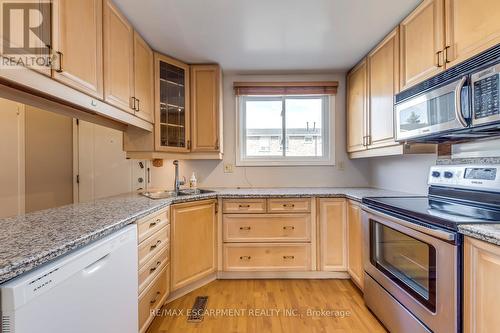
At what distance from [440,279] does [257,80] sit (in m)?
2.57

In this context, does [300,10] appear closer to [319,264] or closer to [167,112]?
[167,112]

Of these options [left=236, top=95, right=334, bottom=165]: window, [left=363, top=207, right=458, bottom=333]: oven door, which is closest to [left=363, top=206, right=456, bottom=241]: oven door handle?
[left=363, top=207, right=458, bottom=333]: oven door

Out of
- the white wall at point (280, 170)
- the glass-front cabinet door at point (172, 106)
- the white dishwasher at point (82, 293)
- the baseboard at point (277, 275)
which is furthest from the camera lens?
the white wall at point (280, 170)

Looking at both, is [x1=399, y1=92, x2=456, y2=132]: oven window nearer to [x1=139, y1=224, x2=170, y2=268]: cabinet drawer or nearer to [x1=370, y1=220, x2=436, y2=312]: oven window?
[x1=370, y1=220, x2=436, y2=312]: oven window

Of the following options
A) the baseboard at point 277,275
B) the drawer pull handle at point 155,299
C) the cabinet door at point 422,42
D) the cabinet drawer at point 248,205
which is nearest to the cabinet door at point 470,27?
the cabinet door at point 422,42

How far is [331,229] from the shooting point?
242cm

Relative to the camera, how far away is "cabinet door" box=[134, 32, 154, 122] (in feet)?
6.60

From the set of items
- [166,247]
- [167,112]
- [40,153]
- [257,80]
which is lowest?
[166,247]

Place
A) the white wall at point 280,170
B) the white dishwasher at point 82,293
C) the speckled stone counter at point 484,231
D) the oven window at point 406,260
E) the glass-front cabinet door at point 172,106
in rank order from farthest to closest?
the white wall at point 280,170, the glass-front cabinet door at point 172,106, the oven window at point 406,260, the speckled stone counter at point 484,231, the white dishwasher at point 82,293

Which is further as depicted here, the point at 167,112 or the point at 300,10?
the point at 167,112

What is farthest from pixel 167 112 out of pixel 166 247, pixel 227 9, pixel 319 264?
pixel 319 264

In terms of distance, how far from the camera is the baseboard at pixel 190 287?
6.93ft

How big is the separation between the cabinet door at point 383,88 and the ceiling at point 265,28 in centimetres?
13

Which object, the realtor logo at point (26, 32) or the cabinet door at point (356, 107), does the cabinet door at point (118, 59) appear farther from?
the cabinet door at point (356, 107)
